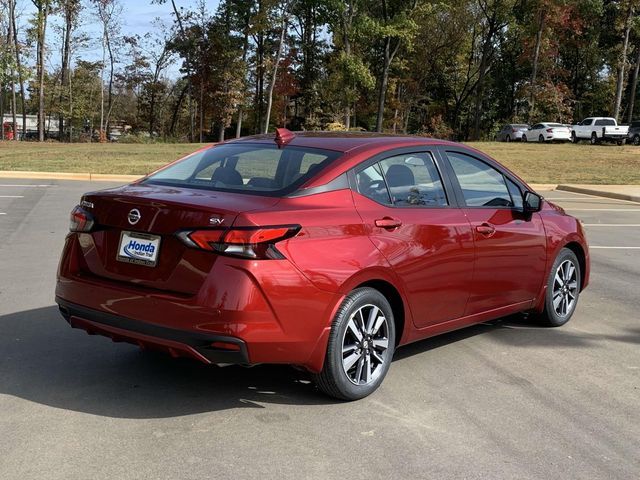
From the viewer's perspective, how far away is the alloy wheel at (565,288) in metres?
5.92

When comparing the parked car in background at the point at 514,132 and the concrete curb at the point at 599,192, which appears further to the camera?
the parked car in background at the point at 514,132

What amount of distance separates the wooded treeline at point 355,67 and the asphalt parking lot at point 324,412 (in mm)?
34948

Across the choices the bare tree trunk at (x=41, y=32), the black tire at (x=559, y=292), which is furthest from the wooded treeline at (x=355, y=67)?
the black tire at (x=559, y=292)

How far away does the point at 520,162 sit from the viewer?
28.4 meters

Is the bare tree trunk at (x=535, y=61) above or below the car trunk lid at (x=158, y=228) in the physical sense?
above

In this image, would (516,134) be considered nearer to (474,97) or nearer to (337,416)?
(474,97)

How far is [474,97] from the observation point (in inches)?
2478

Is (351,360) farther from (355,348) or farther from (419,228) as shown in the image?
(419,228)

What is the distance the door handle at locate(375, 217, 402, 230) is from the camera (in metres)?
4.17

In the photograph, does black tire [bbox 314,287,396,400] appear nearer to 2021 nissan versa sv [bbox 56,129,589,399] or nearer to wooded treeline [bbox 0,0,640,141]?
2021 nissan versa sv [bbox 56,129,589,399]

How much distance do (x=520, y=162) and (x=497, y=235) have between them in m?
24.7

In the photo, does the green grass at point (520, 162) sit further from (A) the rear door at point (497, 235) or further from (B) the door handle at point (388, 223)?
(B) the door handle at point (388, 223)

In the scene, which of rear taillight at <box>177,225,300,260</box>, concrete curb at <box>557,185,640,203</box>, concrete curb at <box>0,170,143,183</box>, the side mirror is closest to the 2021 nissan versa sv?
rear taillight at <box>177,225,300,260</box>

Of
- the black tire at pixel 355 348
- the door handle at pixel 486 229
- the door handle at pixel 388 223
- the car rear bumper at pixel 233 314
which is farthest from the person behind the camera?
the door handle at pixel 486 229
